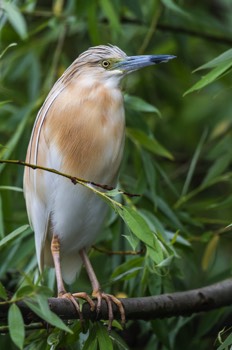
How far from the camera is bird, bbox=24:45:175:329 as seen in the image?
2.54m

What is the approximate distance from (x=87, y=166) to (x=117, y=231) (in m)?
0.41

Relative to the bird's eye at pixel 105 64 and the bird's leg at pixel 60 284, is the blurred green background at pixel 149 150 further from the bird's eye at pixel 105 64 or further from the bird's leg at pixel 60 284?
the bird's eye at pixel 105 64

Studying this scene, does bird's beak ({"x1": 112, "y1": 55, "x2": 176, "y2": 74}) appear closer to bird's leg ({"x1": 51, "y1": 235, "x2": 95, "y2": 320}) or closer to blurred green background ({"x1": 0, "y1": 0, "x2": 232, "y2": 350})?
blurred green background ({"x1": 0, "y1": 0, "x2": 232, "y2": 350})

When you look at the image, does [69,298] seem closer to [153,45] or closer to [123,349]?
[123,349]

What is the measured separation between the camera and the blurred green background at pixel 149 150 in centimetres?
268

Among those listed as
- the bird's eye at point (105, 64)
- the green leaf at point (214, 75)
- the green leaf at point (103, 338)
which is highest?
the green leaf at point (214, 75)

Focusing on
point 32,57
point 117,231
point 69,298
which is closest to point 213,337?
point 117,231

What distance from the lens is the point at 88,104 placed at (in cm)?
256

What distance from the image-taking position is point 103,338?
2.21 meters

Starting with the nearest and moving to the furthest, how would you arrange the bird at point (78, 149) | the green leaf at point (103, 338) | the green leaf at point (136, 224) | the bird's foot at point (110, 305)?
1. the green leaf at point (136, 224)
2. the green leaf at point (103, 338)
3. the bird's foot at point (110, 305)
4. the bird at point (78, 149)

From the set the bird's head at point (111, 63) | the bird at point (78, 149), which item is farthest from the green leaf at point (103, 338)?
the bird's head at point (111, 63)

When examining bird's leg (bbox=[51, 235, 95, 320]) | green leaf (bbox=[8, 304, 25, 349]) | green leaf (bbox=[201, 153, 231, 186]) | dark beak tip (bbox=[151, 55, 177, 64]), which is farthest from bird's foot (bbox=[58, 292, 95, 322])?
green leaf (bbox=[201, 153, 231, 186])

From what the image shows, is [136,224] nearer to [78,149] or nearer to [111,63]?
[78,149]

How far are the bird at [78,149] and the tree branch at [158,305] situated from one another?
0.51 ft
